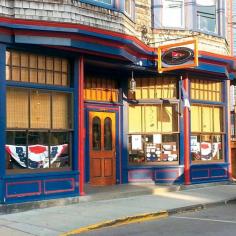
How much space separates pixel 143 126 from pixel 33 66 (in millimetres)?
5311

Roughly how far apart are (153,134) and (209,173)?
7.67ft

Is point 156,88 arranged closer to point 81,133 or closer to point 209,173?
point 209,173

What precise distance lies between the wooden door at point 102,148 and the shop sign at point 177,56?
7.73ft

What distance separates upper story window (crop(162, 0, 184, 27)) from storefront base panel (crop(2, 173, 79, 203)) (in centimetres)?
656

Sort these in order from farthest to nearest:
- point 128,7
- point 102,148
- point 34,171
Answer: point 102,148 < point 128,7 < point 34,171

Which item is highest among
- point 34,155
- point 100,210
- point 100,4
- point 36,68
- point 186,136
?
point 100,4

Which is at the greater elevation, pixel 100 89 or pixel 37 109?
pixel 100 89

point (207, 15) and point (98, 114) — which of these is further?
point (207, 15)

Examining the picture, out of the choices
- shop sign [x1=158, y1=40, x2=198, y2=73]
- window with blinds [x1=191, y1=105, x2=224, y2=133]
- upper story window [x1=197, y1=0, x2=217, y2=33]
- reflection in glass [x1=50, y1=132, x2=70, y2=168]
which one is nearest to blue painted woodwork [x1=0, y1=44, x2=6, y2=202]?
reflection in glass [x1=50, y1=132, x2=70, y2=168]

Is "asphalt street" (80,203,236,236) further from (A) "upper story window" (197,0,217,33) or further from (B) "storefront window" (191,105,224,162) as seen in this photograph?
(A) "upper story window" (197,0,217,33)

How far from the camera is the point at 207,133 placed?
17047 millimetres

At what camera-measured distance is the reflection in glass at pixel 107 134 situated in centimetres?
1557

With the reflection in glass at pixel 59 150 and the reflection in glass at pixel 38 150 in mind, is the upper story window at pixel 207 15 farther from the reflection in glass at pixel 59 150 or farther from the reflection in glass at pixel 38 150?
the reflection in glass at pixel 38 150

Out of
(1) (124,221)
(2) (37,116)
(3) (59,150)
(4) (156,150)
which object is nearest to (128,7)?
(4) (156,150)
